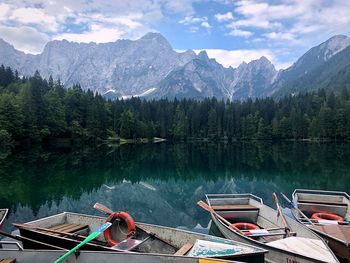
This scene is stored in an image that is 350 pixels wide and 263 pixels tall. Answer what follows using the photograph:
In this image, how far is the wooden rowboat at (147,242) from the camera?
388 inches

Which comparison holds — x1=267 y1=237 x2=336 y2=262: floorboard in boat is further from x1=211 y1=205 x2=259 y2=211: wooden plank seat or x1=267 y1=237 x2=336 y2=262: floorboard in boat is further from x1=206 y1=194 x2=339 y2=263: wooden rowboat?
x1=211 y1=205 x2=259 y2=211: wooden plank seat

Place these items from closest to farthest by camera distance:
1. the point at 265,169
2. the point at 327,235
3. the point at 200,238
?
the point at 200,238 < the point at 327,235 < the point at 265,169

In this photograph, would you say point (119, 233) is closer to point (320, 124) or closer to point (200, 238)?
point (200, 238)

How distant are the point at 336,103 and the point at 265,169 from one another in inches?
4158

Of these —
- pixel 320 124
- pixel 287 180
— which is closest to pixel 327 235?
pixel 287 180

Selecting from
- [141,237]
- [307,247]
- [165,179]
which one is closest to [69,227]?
[141,237]

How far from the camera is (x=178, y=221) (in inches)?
947

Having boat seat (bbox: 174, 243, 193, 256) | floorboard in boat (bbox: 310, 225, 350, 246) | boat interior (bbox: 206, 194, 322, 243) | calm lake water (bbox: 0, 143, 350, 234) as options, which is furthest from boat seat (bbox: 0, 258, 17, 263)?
floorboard in boat (bbox: 310, 225, 350, 246)

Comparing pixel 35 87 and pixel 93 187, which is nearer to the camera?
pixel 93 187

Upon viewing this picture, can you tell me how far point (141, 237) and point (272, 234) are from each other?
5799 millimetres

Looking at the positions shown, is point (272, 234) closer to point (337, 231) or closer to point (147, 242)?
point (337, 231)

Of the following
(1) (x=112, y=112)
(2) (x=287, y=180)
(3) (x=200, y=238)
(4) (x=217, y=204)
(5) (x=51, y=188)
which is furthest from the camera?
(1) (x=112, y=112)

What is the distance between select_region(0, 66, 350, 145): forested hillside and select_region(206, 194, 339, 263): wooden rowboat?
7535cm

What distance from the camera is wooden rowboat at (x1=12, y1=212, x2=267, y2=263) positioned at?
986 centimetres
